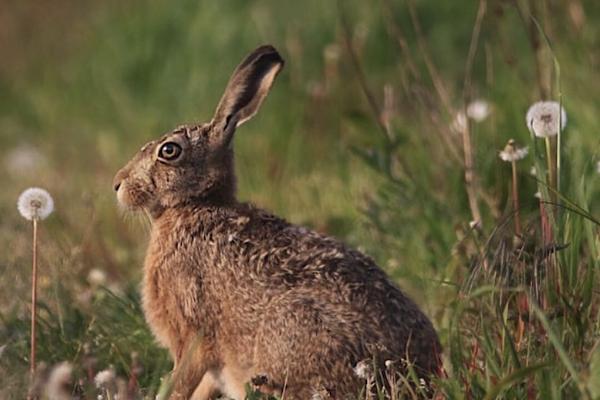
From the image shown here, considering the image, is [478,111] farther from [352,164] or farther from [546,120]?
[546,120]

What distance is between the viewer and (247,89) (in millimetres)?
5344

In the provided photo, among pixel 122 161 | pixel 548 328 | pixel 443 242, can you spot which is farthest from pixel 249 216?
pixel 122 161

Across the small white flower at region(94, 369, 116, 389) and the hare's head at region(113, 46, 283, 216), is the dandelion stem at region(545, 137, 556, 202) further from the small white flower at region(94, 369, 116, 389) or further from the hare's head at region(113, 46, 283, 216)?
the small white flower at region(94, 369, 116, 389)

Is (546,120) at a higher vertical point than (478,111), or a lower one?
lower

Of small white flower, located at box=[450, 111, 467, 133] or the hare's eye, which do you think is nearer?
the hare's eye

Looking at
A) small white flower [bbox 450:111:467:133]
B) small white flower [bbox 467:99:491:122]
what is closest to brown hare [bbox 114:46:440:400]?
small white flower [bbox 450:111:467:133]

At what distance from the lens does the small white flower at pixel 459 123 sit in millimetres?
6215

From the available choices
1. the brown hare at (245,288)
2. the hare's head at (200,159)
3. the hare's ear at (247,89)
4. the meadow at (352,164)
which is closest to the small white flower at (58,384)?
the meadow at (352,164)

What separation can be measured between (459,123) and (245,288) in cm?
194

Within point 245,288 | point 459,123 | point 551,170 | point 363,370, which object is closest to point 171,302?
point 245,288

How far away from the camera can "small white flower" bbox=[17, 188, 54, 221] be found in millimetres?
4676

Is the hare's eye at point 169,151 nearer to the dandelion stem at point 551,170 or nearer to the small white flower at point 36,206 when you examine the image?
the small white flower at point 36,206

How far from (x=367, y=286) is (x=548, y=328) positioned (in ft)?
3.24

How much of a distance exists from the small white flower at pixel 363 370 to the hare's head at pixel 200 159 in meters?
1.21
